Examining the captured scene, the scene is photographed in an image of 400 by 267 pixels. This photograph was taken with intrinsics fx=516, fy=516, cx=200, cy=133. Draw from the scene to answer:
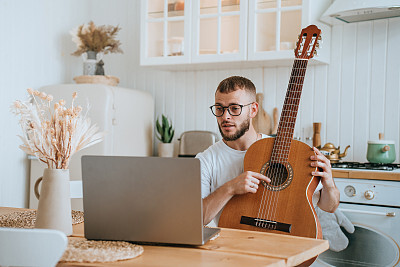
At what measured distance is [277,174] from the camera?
2059 millimetres

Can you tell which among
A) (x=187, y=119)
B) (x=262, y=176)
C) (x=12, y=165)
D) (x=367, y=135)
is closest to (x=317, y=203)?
(x=262, y=176)

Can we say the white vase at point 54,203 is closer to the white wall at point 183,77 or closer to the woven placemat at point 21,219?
the woven placemat at point 21,219

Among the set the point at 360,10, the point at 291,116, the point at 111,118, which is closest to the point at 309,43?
the point at 291,116

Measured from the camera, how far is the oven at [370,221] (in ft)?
9.12

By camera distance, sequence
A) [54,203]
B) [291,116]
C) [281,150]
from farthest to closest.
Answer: [291,116]
[281,150]
[54,203]

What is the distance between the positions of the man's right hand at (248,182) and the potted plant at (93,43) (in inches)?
87.9

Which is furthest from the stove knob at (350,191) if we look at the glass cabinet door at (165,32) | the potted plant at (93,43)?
the potted plant at (93,43)

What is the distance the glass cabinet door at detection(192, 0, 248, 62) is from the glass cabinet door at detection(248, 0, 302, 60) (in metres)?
0.06

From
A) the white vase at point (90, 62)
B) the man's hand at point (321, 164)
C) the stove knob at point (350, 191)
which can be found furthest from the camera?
the white vase at point (90, 62)

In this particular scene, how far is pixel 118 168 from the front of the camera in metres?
1.45

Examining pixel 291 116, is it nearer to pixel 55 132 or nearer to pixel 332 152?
pixel 55 132

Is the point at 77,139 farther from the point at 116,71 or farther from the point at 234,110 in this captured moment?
the point at 116,71

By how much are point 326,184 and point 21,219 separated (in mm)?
1181

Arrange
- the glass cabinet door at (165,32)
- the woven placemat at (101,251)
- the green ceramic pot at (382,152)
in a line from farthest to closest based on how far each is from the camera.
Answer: the glass cabinet door at (165,32)
the green ceramic pot at (382,152)
the woven placemat at (101,251)
